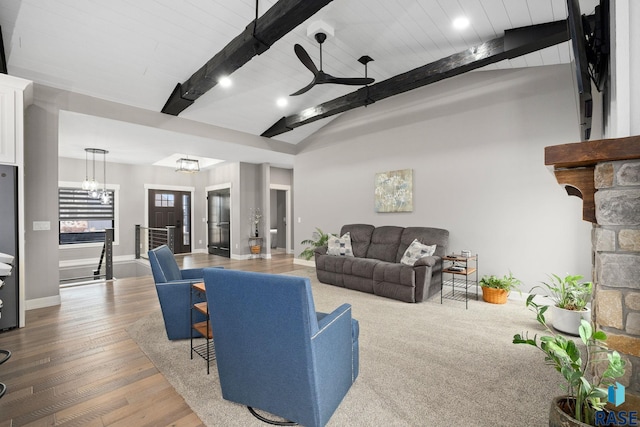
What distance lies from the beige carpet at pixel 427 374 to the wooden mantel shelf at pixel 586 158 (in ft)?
4.40

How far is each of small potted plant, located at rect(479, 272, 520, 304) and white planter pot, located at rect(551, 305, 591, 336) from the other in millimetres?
857

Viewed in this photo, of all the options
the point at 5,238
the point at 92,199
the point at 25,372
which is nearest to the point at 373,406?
the point at 25,372

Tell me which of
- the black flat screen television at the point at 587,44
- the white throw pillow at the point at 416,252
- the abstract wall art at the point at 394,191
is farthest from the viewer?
the abstract wall art at the point at 394,191

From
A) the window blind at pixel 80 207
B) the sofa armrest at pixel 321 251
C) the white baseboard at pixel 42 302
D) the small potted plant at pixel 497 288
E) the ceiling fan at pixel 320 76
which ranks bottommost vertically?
the white baseboard at pixel 42 302

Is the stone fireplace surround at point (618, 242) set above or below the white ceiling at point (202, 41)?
below

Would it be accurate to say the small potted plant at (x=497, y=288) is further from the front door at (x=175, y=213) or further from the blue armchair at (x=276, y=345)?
the front door at (x=175, y=213)

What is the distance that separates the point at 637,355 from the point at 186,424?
7.39ft

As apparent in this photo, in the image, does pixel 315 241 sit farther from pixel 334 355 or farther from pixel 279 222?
pixel 334 355

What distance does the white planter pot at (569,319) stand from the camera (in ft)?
9.77

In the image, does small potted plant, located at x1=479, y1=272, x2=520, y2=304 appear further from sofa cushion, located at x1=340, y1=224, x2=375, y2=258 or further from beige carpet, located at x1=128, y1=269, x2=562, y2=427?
sofa cushion, located at x1=340, y1=224, x2=375, y2=258

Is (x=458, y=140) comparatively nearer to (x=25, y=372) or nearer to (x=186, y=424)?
(x=186, y=424)

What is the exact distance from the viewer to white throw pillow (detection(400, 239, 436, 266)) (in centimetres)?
442

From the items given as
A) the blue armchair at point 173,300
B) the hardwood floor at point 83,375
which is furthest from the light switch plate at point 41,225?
the blue armchair at point 173,300

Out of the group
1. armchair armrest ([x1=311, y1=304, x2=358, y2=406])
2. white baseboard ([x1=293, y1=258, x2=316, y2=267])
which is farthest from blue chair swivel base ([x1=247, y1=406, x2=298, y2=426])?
white baseboard ([x1=293, y1=258, x2=316, y2=267])
